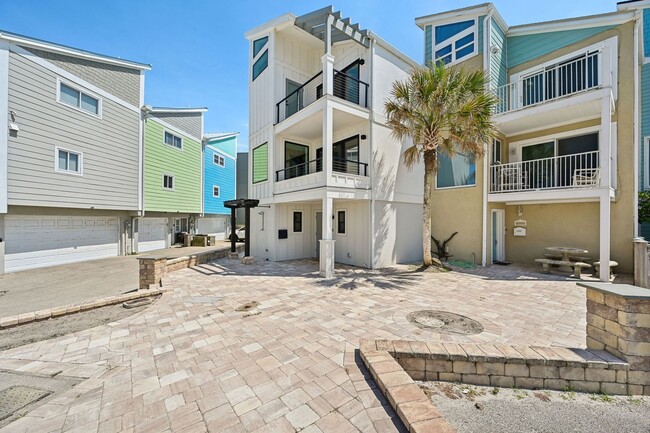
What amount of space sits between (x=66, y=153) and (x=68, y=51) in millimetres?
4760

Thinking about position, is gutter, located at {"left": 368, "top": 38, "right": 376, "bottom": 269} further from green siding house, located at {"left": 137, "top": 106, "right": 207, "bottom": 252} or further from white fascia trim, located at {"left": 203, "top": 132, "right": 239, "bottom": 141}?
white fascia trim, located at {"left": 203, "top": 132, "right": 239, "bottom": 141}

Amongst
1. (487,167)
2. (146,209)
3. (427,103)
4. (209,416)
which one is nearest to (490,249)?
(487,167)

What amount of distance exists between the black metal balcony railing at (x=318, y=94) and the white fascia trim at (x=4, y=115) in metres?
10.5

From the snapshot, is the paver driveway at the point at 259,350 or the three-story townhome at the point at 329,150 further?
the three-story townhome at the point at 329,150

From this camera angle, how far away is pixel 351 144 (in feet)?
37.3

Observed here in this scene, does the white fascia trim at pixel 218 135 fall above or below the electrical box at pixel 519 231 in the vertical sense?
above

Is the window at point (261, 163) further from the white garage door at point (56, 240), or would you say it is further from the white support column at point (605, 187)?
the white support column at point (605, 187)

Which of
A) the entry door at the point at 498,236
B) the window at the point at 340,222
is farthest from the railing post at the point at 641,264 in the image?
the window at the point at 340,222

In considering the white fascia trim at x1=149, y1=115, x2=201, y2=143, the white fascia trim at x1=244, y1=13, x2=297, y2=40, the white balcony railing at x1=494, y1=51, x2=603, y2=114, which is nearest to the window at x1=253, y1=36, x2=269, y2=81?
the white fascia trim at x1=244, y1=13, x2=297, y2=40

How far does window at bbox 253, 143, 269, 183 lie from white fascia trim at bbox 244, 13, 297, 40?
5.10 metres

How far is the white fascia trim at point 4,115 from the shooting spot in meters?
10.1

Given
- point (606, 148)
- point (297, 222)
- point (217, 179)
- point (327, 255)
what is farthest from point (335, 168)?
point (217, 179)

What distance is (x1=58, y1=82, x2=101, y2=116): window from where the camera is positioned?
12.2 m

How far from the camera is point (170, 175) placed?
60.3 feet
